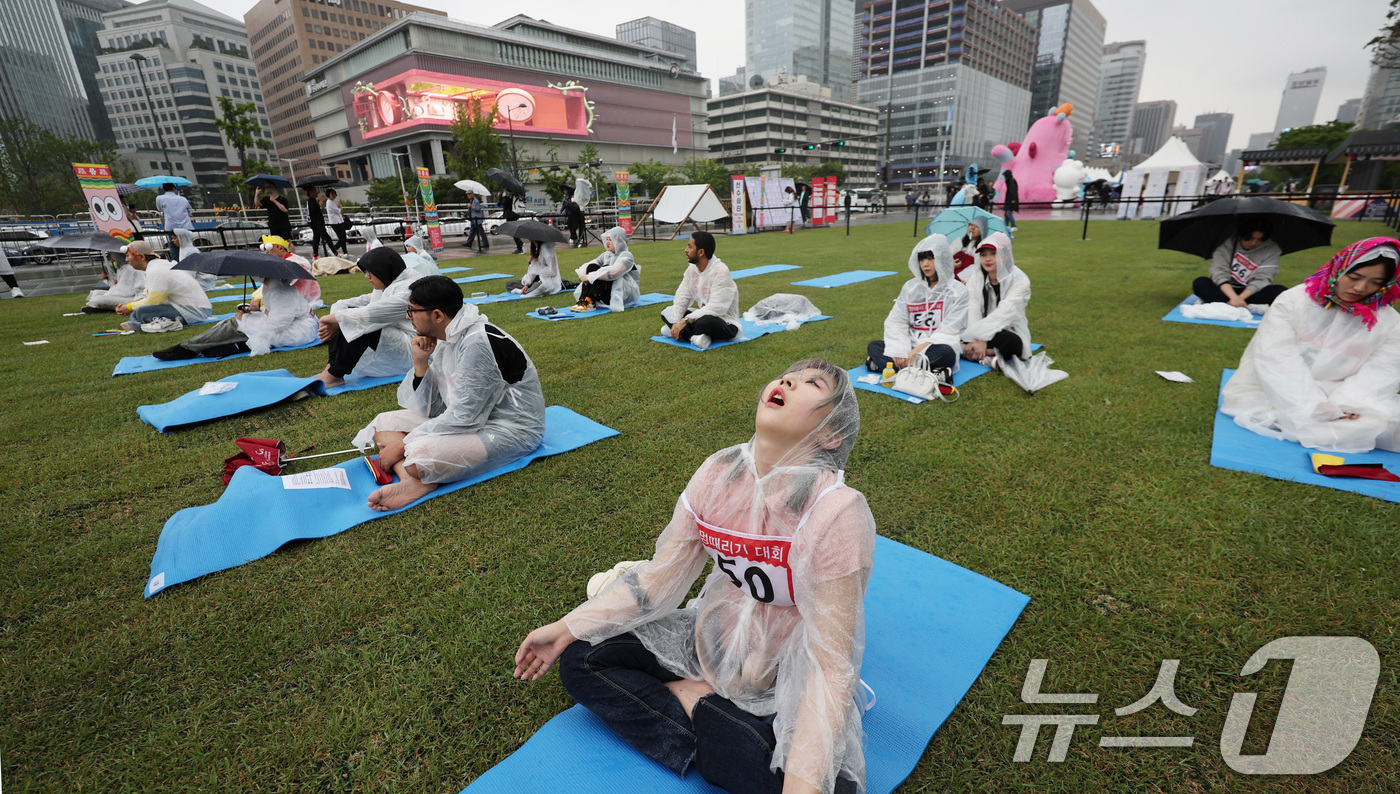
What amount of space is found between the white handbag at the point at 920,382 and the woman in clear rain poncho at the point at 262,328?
713 centimetres

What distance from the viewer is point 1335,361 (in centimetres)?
397

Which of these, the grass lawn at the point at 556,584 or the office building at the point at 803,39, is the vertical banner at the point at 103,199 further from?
the office building at the point at 803,39

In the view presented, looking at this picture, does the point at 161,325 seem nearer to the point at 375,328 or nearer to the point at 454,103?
the point at 375,328

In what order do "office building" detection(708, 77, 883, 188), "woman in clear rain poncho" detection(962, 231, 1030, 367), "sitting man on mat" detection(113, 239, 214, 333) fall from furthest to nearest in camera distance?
"office building" detection(708, 77, 883, 188) < "sitting man on mat" detection(113, 239, 214, 333) < "woman in clear rain poncho" detection(962, 231, 1030, 367)

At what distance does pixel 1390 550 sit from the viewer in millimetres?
2768

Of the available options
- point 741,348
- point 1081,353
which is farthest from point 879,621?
point 1081,353

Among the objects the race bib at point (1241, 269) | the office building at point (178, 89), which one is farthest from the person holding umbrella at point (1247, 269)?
the office building at point (178, 89)

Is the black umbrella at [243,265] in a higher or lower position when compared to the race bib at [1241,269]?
higher

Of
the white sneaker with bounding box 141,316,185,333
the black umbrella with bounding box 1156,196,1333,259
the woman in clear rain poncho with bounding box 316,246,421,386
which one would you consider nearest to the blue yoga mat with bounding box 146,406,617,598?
the woman in clear rain poncho with bounding box 316,246,421,386

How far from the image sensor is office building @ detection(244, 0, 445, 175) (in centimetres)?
7756

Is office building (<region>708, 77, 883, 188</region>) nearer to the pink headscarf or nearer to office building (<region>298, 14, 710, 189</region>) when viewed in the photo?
office building (<region>298, 14, 710, 189</region>)

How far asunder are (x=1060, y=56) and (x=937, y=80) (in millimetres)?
59627

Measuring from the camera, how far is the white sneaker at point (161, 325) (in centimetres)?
822

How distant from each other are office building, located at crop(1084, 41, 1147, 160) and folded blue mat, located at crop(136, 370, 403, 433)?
210 metres
